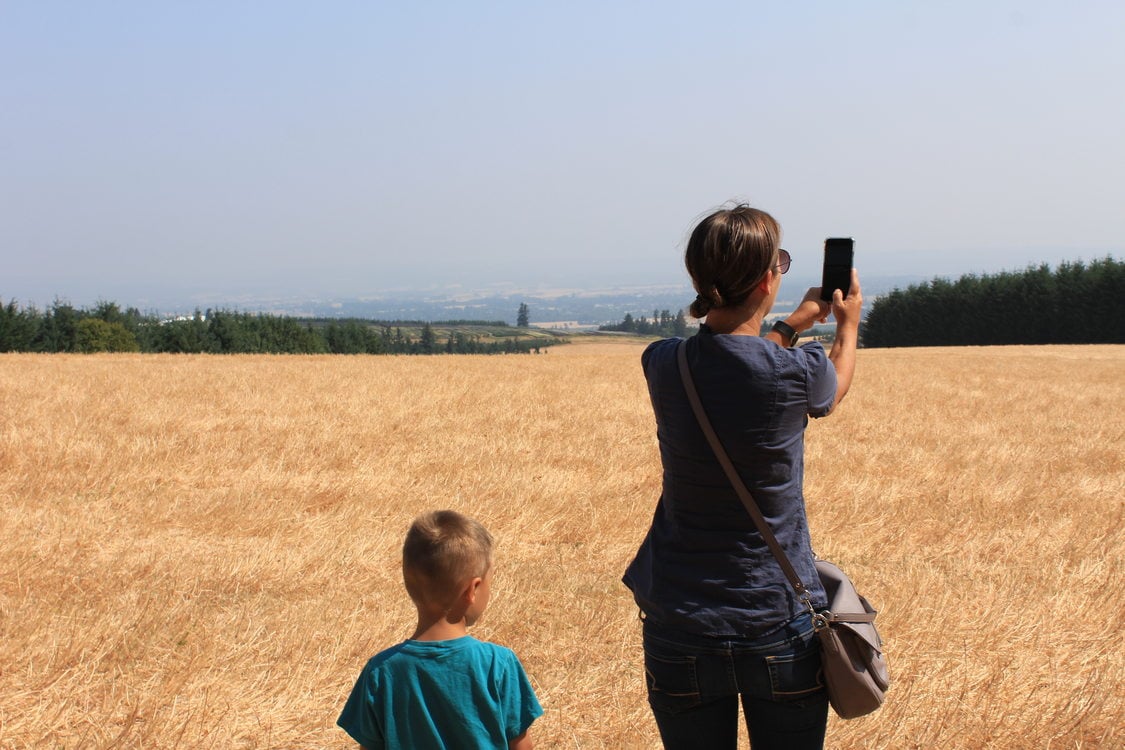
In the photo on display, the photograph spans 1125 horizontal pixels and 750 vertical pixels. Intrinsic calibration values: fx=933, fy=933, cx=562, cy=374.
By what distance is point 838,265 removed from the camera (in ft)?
9.83

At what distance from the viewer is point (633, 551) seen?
8977 millimetres

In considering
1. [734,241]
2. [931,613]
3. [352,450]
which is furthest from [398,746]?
[352,450]

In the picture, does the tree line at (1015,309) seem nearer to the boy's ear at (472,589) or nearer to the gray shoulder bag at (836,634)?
the gray shoulder bag at (836,634)

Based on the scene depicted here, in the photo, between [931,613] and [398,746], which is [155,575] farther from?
[931,613]

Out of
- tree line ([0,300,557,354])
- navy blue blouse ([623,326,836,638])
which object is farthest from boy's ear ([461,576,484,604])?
tree line ([0,300,557,354])

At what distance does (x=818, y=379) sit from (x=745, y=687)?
91 centimetres

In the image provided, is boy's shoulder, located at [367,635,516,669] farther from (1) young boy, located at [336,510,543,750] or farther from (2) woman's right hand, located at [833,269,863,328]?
(2) woman's right hand, located at [833,269,863,328]

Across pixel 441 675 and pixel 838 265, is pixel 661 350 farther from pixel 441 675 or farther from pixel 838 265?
pixel 441 675

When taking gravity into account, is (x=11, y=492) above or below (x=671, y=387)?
below

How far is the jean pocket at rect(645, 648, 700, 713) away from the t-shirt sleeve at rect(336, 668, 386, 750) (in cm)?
84

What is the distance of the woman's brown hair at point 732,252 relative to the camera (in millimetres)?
2596

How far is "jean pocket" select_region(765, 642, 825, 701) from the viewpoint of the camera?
8.75 feet

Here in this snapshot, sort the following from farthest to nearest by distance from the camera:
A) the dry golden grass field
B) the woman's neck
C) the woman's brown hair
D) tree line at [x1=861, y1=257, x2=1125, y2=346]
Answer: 1. tree line at [x1=861, y1=257, x2=1125, y2=346]
2. the dry golden grass field
3. the woman's neck
4. the woman's brown hair

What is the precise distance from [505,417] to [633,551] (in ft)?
24.8
